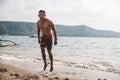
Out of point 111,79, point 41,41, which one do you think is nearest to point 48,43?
point 41,41

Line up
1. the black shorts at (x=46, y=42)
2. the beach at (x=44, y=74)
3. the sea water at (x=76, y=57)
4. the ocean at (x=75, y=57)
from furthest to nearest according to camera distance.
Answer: the sea water at (x=76, y=57)
the ocean at (x=75, y=57)
the black shorts at (x=46, y=42)
the beach at (x=44, y=74)

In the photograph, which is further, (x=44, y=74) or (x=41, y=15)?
(x=44, y=74)

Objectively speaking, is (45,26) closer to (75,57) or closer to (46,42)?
(46,42)

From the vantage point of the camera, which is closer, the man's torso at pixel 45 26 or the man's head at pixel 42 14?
the man's head at pixel 42 14

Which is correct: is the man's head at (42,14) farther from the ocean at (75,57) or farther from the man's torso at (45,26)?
the ocean at (75,57)

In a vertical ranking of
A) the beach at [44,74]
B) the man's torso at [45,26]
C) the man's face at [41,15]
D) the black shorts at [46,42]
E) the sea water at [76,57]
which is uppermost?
the man's face at [41,15]

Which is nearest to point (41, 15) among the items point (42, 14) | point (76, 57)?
point (42, 14)

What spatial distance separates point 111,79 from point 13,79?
460 centimetres

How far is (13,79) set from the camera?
6.47 metres

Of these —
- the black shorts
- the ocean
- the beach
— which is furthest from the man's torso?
the ocean

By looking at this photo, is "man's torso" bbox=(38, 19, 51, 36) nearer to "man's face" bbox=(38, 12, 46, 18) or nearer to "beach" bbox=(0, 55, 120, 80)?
"man's face" bbox=(38, 12, 46, 18)

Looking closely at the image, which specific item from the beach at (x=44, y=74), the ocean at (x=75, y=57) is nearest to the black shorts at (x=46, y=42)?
the beach at (x=44, y=74)

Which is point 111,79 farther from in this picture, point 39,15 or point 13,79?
point 13,79

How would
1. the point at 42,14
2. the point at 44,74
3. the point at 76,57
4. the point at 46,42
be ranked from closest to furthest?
the point at 42,14
the point at 46,42
the point at 44,74
the point at 76,57
